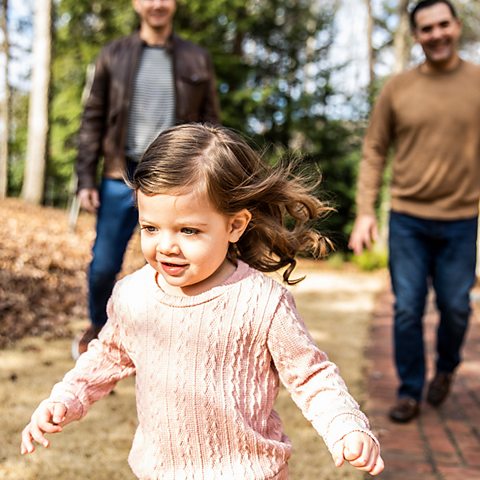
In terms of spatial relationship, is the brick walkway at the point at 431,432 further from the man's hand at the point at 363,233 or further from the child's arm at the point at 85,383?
the child's arm at the point at 85,383

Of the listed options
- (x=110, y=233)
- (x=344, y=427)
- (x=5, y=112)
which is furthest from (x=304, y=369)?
(x=5, y=112)

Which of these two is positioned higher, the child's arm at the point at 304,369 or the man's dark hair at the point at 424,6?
the man's dark hair at the point at 424,6

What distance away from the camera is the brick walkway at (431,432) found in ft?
10.3

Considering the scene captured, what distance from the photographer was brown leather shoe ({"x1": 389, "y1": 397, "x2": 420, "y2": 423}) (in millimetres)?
3723

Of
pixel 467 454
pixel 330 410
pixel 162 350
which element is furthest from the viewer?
pixel 467 454

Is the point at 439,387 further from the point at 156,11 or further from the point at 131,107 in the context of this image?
the point at 156,11

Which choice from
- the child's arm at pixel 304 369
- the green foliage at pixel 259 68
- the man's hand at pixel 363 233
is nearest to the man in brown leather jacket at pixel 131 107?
the man's hand at pixel 363 233

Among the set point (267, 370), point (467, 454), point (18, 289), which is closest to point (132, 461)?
point (267, 370)

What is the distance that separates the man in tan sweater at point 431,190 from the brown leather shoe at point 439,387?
0.21 meters

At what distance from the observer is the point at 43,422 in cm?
173

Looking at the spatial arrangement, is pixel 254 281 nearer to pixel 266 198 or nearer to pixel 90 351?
pixel 266 198

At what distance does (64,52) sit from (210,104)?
1347 centimetres

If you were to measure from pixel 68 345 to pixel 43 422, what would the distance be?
128 inches

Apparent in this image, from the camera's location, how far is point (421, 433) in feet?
11.8
